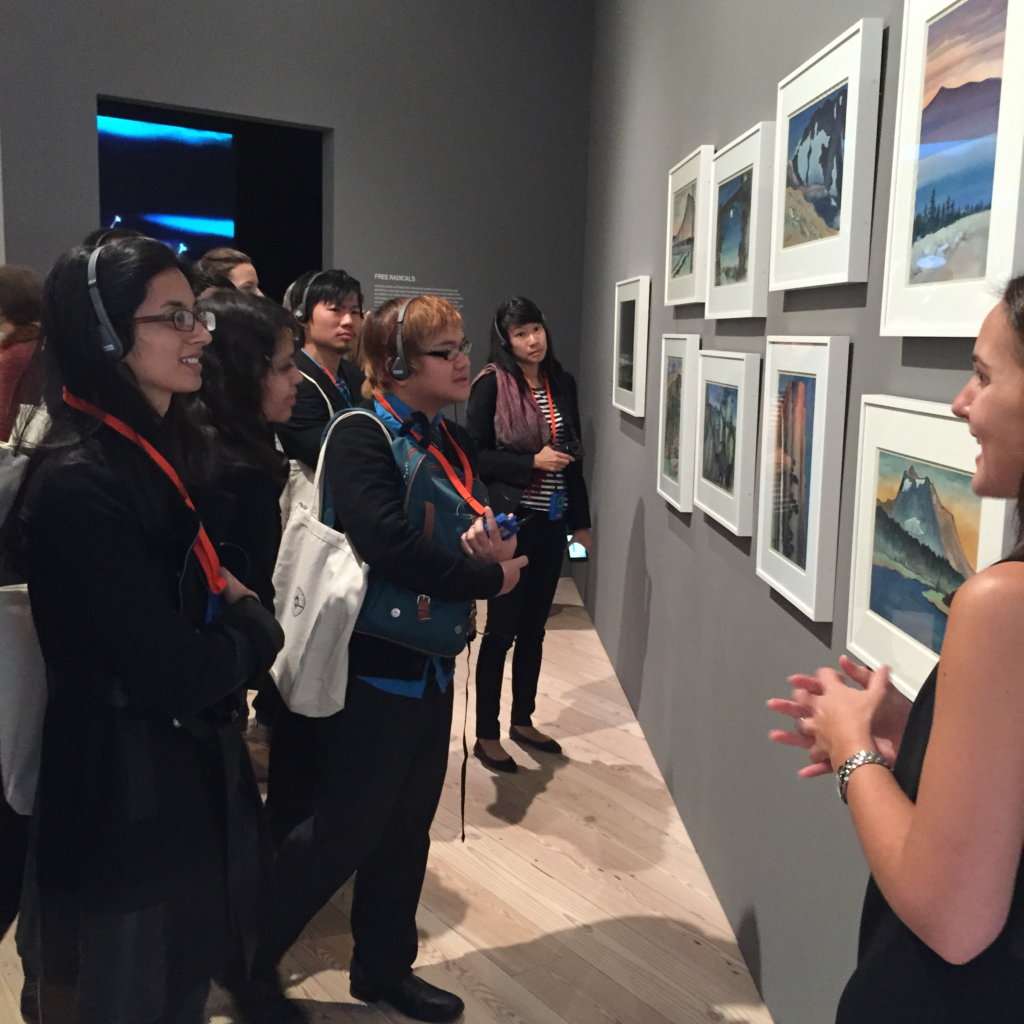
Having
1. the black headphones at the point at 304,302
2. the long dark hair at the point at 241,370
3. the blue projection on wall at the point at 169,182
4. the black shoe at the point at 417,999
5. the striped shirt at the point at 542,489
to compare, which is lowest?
the black shoe at the point at 417,999

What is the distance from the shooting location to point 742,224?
8.47 feet

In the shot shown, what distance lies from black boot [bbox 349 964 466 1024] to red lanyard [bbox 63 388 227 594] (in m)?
1.26

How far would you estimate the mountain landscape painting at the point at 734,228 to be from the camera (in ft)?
8.30

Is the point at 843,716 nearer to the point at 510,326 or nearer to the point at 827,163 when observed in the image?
the point at 827,163

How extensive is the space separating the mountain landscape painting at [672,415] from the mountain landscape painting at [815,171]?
115 cm

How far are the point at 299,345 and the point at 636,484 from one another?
1.97 m

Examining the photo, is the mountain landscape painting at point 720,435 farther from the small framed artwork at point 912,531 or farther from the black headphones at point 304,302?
the black headphones at point 304,302

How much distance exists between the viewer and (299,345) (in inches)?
108

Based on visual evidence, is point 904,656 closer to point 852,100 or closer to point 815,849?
point 815,849

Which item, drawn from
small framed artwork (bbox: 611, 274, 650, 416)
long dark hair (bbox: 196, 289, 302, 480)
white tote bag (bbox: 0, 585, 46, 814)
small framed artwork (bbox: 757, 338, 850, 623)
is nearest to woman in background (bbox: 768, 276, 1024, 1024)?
small framed artwork (bbox: 757, 338, 850, 623)

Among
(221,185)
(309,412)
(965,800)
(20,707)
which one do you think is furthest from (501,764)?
(221,185)

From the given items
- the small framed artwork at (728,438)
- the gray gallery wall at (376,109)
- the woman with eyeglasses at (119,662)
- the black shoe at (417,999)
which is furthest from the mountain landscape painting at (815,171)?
the gray gallery wall at (376,109)

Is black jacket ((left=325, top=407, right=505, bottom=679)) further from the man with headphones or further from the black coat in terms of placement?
the man with headphones

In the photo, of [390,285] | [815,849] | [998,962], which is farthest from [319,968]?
Result: [390,285]
